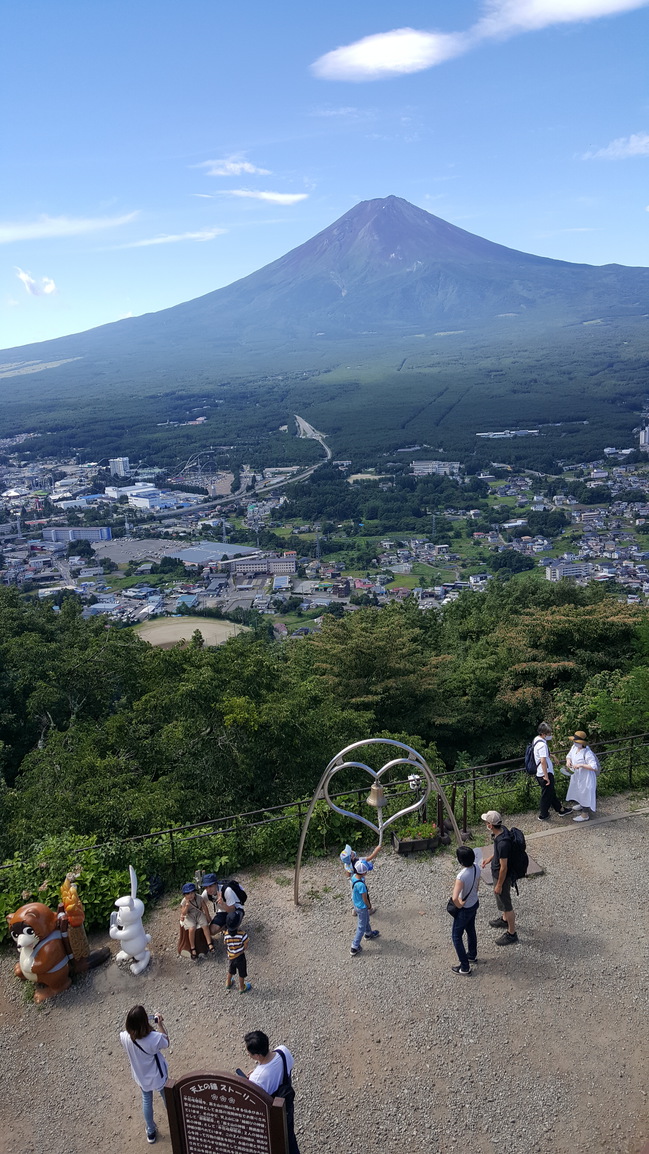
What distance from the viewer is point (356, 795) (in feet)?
25.6

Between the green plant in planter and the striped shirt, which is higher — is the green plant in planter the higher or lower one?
the lower one

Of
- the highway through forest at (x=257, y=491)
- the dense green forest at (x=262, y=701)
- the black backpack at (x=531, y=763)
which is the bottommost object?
the highway through forest at (x=257, y=491)

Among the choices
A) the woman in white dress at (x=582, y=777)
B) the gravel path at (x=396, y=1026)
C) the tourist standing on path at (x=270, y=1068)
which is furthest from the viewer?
the woman in white dress at (x=582, y=777)

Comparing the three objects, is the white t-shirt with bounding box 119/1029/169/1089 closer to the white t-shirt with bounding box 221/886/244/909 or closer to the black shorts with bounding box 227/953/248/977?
the black shorts with bounding box 227/953/248/977

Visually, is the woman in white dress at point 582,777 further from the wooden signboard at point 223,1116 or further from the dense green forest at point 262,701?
the wooden signboard at point 223,1116

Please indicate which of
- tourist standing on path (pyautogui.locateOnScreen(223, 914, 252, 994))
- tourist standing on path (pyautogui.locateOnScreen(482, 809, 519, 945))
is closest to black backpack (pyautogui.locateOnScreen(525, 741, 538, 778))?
tourist standing on path (pyautogui.locateOnScreen(482, 809, 519, 945))

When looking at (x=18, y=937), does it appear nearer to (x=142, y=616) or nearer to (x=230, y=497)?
(x=142, y=616)

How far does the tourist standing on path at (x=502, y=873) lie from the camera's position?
538 centimetres

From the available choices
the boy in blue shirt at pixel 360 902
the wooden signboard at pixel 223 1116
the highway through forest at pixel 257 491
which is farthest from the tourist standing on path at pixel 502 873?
the highway through forest at pixel 257 491

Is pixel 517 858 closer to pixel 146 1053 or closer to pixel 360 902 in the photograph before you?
pixel 360 902

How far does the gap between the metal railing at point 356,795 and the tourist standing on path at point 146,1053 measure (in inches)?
89.5

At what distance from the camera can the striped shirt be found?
514 centimetres

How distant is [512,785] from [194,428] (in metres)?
109

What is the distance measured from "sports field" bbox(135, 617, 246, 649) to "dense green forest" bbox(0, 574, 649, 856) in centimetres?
1369
